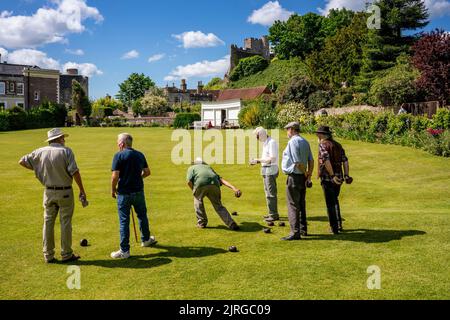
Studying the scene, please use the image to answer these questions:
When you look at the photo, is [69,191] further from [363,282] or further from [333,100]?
[333,100]

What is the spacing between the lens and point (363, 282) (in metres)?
6.16

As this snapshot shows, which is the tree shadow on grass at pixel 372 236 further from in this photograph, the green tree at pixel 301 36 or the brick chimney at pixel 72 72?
the brick chimney at pixel 72 72

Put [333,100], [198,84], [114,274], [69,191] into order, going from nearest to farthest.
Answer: [114,274]
[69,191]
[333,100]
[198,84]

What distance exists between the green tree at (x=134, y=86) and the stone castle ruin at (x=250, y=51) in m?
25.4

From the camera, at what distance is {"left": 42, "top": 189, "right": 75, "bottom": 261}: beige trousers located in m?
7.41

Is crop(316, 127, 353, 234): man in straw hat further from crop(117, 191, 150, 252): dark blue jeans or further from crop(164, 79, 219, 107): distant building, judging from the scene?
crop(164, 79, 219, 107): distant building

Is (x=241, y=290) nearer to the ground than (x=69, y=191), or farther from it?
nearer to the ground

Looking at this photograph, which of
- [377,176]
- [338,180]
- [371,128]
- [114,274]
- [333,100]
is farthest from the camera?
[333,100]

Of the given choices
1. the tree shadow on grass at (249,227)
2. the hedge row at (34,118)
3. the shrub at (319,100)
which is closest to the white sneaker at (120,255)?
the tree shadow on grass at (249,227)

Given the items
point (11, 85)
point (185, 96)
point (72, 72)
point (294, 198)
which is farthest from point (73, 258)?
point (185, 96)

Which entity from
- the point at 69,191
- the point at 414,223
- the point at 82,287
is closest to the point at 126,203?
the point at 69,191

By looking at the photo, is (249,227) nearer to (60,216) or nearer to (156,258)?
(156,258)

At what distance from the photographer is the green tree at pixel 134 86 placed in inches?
4990

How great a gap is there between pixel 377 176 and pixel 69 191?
43.5 ft
